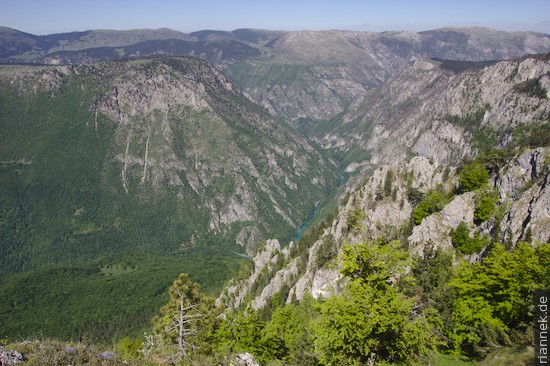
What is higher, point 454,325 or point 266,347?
point 454,325

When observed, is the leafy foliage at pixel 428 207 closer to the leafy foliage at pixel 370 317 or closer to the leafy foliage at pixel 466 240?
the leafy foliage at pixel 466 240

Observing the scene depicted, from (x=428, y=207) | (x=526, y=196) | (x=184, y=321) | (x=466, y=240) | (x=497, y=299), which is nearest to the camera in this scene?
(x=184, y=321)

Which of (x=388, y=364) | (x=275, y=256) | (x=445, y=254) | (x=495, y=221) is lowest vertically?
(x=275, y=256)

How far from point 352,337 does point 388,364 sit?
4238 mm

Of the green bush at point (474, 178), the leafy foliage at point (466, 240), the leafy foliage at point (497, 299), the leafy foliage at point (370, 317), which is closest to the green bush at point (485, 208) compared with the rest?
the leafy foliage at point (466, 240)

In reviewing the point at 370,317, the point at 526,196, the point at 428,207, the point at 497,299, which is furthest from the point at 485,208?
the point at 370,317

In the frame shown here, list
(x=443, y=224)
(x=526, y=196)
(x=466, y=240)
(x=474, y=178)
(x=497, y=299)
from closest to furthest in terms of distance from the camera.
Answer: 1. (x=497, y=299)
2. (x=526, y=196)
3. (x=466, y=240)
4. (x=443, y=224)
5. (x=474, y=178)

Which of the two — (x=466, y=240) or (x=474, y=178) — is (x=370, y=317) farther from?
(x=474, y=178)

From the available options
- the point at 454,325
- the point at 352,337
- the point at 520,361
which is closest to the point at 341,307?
the point at 352,337

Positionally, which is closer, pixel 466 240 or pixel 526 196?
pixel 526 196

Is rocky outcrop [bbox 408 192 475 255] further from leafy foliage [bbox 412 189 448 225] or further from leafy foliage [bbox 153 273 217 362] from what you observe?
leafy foliage [bbox 153 273 217 362]

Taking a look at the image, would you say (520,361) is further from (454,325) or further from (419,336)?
(454,325)

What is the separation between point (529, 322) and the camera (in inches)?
1654

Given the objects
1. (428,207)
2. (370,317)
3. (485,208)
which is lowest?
(428,207)
